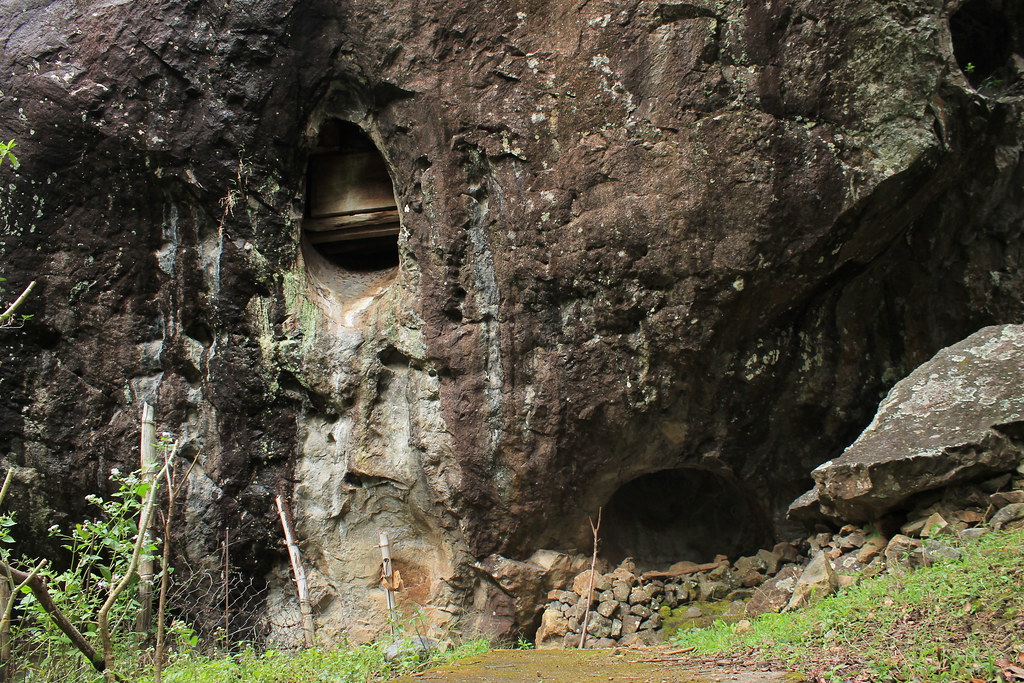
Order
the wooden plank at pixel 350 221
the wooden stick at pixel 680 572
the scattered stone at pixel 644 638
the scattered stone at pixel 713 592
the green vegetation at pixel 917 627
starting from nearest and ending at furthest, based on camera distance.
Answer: the green vegetation at pixel 917 627, the scattered stone at pixel 644 638, the scattered stone at pixel 713 592, the wooden stick at pixel 680 572, the wooden plank at pixel 350 221

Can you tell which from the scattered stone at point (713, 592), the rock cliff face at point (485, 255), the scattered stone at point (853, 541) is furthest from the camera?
the scattered stone at point (713, 592)

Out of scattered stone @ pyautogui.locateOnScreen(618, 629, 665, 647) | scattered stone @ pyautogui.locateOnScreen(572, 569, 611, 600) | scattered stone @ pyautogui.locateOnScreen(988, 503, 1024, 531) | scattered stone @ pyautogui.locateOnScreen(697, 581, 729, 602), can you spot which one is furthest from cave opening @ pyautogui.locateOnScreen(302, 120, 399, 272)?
scattered stone @ pyautogui.locateOnScreen(988, 503, 1024, 531)

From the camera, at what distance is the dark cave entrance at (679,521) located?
689cm

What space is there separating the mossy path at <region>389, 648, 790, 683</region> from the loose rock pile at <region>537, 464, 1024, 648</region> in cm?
107

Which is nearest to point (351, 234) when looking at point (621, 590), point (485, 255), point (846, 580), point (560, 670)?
point (485, 255)

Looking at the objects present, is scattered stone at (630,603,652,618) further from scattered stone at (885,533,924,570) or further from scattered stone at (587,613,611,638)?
scattered stone at (885,533,924,570)

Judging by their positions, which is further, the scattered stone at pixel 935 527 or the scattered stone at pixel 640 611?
the scattered stone at pixel 640 611

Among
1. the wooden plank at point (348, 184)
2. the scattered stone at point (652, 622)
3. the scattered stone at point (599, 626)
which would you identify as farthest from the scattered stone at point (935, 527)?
the wooden plank at point (348, 184)

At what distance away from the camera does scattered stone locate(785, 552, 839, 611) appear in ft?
15.6

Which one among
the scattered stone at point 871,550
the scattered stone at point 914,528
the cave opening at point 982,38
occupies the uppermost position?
the cave opening at point 982,38

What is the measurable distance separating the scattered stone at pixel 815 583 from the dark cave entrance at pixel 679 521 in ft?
5.14

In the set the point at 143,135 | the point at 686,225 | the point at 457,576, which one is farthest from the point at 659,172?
the point at 143,135

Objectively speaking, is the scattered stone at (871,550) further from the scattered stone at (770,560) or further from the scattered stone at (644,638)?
the scattered stone at (644,638)

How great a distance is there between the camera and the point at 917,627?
3.57 meters
